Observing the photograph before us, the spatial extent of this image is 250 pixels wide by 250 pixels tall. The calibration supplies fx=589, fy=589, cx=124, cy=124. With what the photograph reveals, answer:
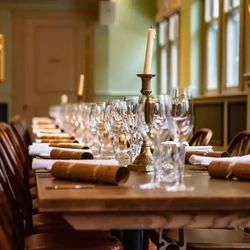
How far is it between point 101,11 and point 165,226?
7.98 m

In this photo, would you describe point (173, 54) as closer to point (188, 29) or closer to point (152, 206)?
point (188, 29)

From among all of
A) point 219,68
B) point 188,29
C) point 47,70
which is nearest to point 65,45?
point 47,70

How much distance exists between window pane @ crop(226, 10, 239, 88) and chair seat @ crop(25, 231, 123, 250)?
397cm

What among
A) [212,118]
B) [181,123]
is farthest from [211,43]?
[181,123]

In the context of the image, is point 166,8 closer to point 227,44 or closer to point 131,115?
point 227,44

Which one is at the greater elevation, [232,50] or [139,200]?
[232,50]

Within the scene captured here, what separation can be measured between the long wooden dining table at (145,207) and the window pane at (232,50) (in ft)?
14.7

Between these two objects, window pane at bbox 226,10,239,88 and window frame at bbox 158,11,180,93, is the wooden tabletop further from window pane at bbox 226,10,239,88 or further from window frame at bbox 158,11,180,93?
window frame at bbox 158,11,180,93

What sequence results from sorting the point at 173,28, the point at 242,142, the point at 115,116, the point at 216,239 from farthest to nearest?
1. the point at 173,28
2. the point at 242,142
3. the point at 115,116
4. the point at 216,239

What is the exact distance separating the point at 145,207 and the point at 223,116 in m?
4.35

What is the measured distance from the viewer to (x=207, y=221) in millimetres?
1473

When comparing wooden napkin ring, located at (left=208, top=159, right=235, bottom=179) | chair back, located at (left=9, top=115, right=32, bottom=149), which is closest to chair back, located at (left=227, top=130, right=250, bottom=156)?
wooden napkin ring, located at (left=208, top=159, right=235, bottom=179)

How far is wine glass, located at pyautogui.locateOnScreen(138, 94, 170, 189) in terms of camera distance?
164 cm

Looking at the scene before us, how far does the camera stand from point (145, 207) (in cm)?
142
